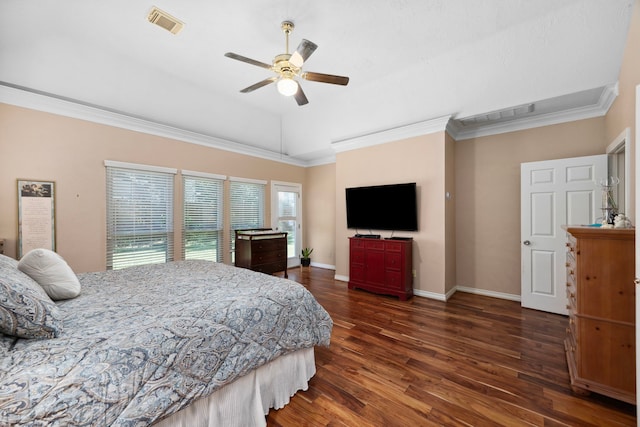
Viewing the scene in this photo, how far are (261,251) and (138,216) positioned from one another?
6.31ft

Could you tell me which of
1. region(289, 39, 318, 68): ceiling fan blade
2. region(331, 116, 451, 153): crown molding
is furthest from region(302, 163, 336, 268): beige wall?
region(289, 39, 318, 68): ceiling fan blade

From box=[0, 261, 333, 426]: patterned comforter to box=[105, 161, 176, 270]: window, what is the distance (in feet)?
5.83

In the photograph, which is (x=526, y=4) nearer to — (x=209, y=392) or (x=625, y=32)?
(x=625, y=32)

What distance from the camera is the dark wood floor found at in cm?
163

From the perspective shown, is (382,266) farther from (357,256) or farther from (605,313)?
(605,313)

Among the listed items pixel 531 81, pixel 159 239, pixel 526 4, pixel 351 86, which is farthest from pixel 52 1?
pixel 531 81

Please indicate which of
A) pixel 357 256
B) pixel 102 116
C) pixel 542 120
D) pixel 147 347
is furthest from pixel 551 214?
pixel 102 116

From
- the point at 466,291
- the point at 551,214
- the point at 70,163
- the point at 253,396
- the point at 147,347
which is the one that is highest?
the point at 70,163

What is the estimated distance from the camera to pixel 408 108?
149 inches

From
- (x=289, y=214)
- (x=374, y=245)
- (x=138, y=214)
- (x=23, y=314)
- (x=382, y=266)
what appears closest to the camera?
(x=23, y=314)

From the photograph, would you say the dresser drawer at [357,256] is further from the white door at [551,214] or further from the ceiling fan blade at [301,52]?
the ceiling fan blade at [301,52]

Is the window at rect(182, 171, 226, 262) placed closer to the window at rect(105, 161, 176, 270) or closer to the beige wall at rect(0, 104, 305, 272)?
the window at rect(105, 161, 176, 270)

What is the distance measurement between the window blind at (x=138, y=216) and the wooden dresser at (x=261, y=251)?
3.63 feet

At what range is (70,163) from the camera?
318 centimetres
